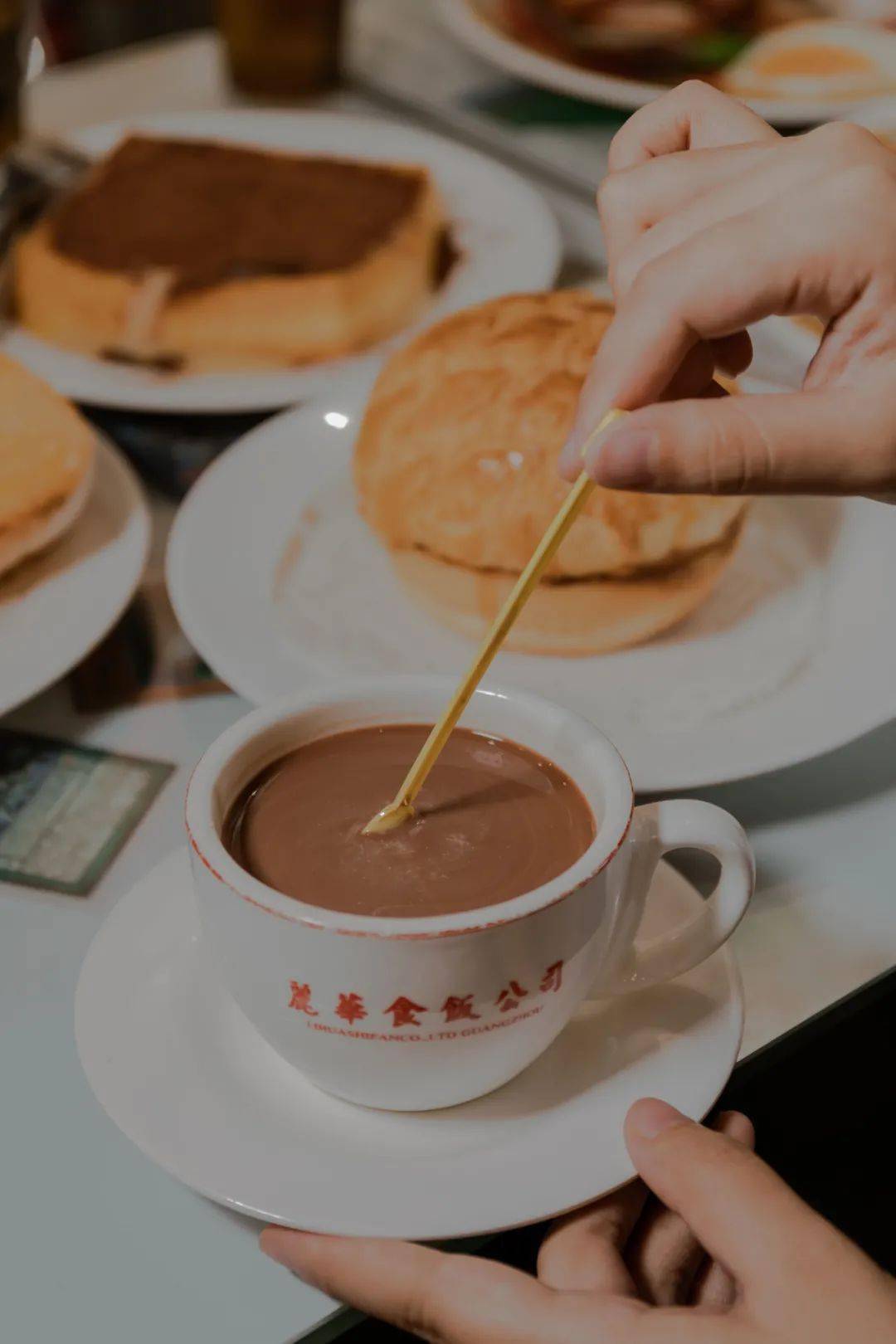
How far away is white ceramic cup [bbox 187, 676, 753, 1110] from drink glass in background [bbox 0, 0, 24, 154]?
3.47 ft

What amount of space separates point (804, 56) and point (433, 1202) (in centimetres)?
155

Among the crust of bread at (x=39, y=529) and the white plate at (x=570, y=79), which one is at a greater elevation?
the white plate at (x=570, y=79)

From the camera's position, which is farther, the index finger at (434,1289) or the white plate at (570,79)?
the white plate at (570,79)

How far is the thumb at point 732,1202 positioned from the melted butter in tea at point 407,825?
11 centimetres

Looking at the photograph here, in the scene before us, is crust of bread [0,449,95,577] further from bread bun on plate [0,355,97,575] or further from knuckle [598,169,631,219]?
knuckle [598,169,631,219]

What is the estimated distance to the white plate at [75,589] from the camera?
0.83 meters

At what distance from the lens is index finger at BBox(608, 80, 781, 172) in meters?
0.76

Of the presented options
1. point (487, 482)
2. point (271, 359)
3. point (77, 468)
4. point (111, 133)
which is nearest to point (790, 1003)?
point (487, 482)

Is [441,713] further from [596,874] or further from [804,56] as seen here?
[804,56]

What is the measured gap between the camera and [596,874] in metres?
0.53

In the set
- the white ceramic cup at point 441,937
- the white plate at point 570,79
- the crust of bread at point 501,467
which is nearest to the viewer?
the white ceramic cup at point 441,937

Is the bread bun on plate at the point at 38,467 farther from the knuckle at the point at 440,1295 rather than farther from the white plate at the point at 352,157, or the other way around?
the knuckle at the point at 440,1295

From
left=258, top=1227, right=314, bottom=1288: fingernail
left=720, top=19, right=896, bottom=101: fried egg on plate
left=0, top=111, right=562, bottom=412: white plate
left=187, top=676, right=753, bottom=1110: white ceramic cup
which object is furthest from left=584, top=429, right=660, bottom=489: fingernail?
left=720, top=19, right=896, bottom=101: fried egg on plate

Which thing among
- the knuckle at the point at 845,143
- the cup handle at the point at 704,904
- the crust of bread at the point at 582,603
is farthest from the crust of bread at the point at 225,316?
the cup handle at the point at 704,904
